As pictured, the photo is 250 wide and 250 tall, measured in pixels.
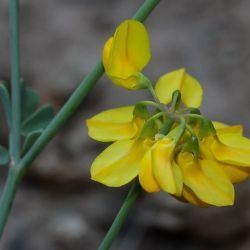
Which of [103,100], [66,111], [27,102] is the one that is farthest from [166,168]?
[103,100]

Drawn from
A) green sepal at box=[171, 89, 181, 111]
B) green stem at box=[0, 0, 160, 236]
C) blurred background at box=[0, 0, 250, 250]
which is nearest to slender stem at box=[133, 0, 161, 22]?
green stem at box=[0, 0, 160, 236]

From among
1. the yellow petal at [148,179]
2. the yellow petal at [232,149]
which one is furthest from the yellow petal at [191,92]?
the yellow petal at [148,179]

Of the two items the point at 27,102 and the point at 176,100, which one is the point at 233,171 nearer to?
the point at 176,100

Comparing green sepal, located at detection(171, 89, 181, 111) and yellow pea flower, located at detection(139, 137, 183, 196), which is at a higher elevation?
green sepal, located at detection(171, 89, 181, 111)

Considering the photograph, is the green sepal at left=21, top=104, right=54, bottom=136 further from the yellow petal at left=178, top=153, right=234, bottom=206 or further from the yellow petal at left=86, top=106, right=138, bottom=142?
the yellow petal at left=178, top=153, right=234, bottom=206

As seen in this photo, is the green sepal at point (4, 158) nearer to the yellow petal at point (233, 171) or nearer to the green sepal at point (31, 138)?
the green sepal at point (31, 138)

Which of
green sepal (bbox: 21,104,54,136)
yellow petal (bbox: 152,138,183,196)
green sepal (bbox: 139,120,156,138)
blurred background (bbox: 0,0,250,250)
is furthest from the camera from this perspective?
blurred background (bbox: 0,0,250,250)

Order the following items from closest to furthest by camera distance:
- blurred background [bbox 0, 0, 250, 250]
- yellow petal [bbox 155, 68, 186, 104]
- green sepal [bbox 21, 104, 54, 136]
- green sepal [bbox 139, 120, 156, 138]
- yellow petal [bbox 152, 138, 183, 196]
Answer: yellow petal [bbox 152, 138, 183, 196], green sepal [bbox 139, 120, 156, 138], yellow petal [bbox 155, 68, 186, 104], green sepal [bbox 21, 104, 54, 136], blurred background [bbox 0, 0, 250, 250]
